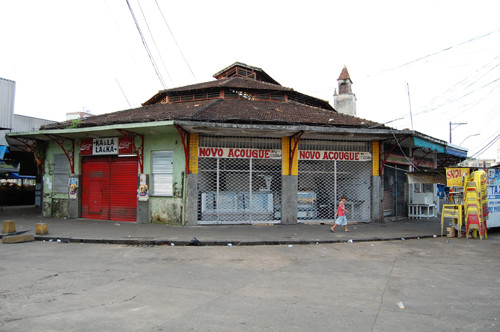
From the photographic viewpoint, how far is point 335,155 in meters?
14.6

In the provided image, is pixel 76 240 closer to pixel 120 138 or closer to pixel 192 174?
pixel 192 174

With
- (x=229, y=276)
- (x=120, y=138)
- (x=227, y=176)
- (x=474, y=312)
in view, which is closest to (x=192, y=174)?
(x=227, y=176)

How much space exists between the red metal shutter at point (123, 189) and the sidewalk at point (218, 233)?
61 cm

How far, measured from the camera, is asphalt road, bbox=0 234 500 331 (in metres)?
4.15

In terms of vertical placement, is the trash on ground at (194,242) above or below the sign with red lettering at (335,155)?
below

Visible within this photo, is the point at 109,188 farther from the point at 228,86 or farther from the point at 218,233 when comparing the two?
the point at 228,86

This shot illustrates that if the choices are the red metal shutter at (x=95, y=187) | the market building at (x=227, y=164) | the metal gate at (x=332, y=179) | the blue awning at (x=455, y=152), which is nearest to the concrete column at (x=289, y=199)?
the market building at (x=227, y=164)

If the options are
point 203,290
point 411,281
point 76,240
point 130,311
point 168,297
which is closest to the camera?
point 130,311

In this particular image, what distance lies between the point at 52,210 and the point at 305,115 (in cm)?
1275

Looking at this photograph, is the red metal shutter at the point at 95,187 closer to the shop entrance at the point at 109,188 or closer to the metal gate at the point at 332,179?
the shop entrance at the point at 109,188

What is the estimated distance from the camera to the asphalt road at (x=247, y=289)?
13.6ft

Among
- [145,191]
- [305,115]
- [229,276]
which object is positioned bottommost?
[229,276]

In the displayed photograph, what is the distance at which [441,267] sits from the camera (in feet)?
23.9

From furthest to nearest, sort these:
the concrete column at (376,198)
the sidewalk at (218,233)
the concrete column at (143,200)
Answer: the concrete column at (376,198)
the concrete column at (143,200)
the sidewalk at (218,233)
